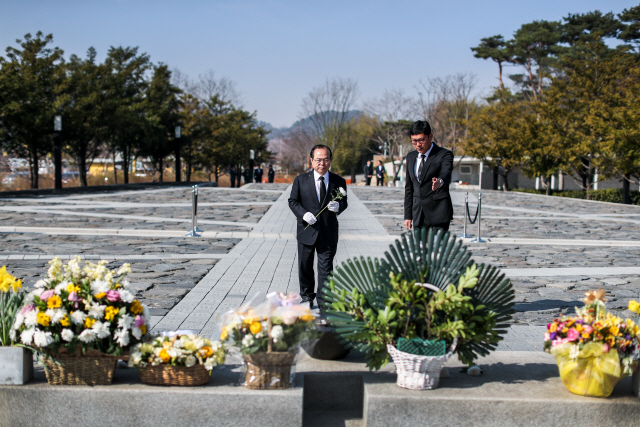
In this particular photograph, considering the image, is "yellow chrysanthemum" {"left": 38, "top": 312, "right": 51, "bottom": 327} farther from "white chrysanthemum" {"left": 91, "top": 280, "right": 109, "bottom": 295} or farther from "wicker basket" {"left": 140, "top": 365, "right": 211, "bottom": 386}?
"wicker basket" {"left": 140, "top": 365, "right": 211, "bottom": 386}

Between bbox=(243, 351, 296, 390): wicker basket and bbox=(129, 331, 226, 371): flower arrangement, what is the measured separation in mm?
204

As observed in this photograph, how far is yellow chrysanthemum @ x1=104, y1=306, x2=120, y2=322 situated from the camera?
3.37 meters

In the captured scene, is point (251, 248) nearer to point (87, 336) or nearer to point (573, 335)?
point (87, 336)

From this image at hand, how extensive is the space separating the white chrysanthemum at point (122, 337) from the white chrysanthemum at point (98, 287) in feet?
A: 0.89

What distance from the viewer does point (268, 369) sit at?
336 centimetres

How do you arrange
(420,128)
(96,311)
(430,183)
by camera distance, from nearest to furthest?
(96,311) < (420,128) < (430,183)

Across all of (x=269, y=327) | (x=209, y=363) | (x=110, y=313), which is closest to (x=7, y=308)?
(x=110, y=313)

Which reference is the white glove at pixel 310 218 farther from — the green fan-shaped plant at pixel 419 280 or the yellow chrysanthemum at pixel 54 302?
the yellow chrysanthemum at pixel 54 302

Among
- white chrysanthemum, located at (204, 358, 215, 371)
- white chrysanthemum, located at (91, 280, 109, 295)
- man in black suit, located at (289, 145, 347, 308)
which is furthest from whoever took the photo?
man in black suit, located at (289, 145, 347, 308)

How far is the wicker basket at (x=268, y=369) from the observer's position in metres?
3.32

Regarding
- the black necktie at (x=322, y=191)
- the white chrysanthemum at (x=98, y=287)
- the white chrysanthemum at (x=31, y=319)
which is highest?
the black necktie at (x=322, y=191)

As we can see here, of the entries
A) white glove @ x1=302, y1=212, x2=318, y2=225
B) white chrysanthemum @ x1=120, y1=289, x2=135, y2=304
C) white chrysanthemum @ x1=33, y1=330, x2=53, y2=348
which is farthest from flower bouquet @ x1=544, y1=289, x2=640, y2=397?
white chrysanthemum @ x1=33, y1=330, x2=53, y2=348

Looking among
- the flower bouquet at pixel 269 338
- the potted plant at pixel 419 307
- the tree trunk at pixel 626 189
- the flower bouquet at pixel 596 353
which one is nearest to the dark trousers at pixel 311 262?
the potted plant at pixel 419 307

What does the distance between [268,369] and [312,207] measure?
2.45 meters
